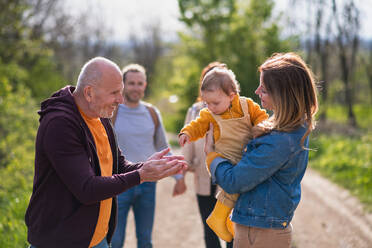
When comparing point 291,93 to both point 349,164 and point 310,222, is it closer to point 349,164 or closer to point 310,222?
point 310,222

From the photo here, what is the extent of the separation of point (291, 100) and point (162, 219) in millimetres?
4434

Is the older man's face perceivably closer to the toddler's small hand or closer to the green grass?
the toddler's small hand

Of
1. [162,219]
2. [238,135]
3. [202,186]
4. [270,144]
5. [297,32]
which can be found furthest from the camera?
[297,32]

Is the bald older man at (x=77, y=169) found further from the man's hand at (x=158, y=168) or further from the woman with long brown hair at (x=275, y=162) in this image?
the woman with long brown hair at (x=275, y=162)

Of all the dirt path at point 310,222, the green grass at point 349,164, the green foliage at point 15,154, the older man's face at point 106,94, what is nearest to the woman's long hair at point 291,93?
the older man's face at point 106,94

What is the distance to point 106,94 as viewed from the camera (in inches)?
85.8

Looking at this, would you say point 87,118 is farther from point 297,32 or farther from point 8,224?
point 297,32

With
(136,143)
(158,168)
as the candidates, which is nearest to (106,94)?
(158,168)

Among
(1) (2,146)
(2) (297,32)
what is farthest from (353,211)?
(2) (297,32)

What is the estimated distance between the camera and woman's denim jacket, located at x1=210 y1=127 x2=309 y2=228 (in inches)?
80.4

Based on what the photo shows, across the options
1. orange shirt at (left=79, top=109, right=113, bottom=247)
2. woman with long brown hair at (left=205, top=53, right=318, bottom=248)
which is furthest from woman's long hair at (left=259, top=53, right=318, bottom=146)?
orange shirt at (left=79, top=109, right=113, bottom=247)

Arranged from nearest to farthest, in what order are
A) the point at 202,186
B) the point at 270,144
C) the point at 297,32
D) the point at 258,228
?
the point at 270,144 < the point at 258,228 < the point at 202,186 < the point at 297,32

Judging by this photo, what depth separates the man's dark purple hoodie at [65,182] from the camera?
1958 mm

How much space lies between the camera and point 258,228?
2182 mm
